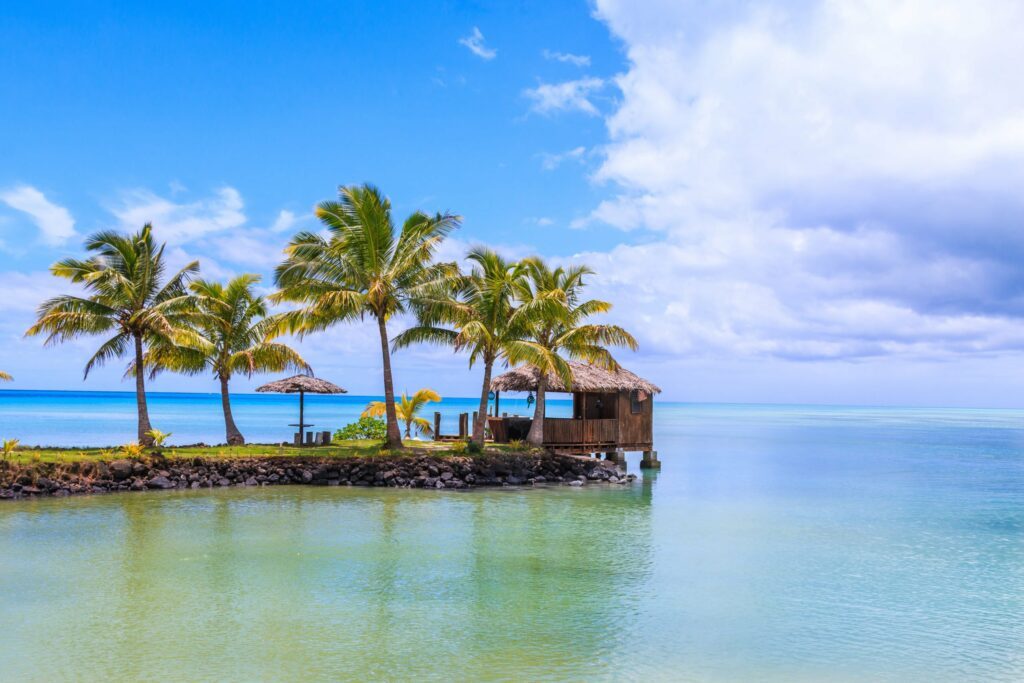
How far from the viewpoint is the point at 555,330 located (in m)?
25.1

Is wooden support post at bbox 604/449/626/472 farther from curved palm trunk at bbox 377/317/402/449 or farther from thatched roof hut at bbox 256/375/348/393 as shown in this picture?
thatched roof hut at bbox 256/375/348/393

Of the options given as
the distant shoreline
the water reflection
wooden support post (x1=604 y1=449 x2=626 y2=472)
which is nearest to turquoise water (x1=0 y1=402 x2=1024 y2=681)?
the water reflection

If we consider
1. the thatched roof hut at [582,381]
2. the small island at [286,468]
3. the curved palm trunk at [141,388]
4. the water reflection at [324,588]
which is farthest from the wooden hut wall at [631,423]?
the curved palm trunk at [141,388]

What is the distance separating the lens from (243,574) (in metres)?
11.5

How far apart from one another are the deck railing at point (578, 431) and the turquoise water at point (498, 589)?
215 inches

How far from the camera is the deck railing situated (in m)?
26.2

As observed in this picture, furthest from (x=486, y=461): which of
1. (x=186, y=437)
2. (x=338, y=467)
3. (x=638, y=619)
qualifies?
(x=186, y=437)

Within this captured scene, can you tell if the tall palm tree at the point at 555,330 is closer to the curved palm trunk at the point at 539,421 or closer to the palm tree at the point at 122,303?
the curved palm trunk at the point at 539,421

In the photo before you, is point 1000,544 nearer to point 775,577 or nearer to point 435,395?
point 775,577

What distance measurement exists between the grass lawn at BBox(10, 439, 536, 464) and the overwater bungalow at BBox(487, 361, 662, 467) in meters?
1.51

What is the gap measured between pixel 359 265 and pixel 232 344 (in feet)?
19.4

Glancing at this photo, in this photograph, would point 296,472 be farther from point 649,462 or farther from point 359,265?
point 649,462

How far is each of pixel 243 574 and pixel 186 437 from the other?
38165mm

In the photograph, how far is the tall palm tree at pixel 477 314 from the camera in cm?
2270
